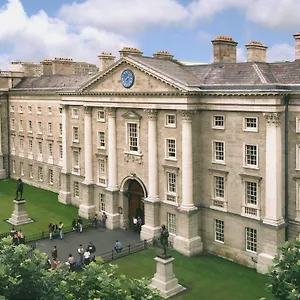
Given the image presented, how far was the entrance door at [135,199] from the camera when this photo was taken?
52.5m

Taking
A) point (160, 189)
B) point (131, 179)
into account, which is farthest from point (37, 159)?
point (160, 189)

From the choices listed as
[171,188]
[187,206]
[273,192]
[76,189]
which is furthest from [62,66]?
[273,192]

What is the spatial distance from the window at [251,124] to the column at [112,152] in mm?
16273

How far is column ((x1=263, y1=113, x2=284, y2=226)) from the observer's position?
130 feet

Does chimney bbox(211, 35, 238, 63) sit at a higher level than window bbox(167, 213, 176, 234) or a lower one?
higher

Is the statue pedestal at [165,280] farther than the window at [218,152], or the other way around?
the window at [218,152]

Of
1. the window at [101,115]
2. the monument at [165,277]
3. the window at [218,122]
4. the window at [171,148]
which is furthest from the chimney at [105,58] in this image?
the monument at [165,277]

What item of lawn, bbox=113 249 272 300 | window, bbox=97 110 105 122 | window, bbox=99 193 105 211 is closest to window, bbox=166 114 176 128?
window, bbox=97 110 105 122

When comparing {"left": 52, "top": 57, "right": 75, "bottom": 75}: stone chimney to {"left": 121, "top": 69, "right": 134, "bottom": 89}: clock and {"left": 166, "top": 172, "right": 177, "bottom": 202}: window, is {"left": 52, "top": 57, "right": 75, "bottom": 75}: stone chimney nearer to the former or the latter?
{"left": 121, "top": 69, "right": 134, "bottom": 89}: clock

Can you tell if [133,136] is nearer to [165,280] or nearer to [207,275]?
[207,275]

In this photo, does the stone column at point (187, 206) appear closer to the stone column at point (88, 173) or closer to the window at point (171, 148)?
the window at point (171, 148)

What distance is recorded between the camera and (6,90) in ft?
265

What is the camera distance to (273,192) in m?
40.1

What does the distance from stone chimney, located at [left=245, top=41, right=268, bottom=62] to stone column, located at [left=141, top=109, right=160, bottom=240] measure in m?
11.3
